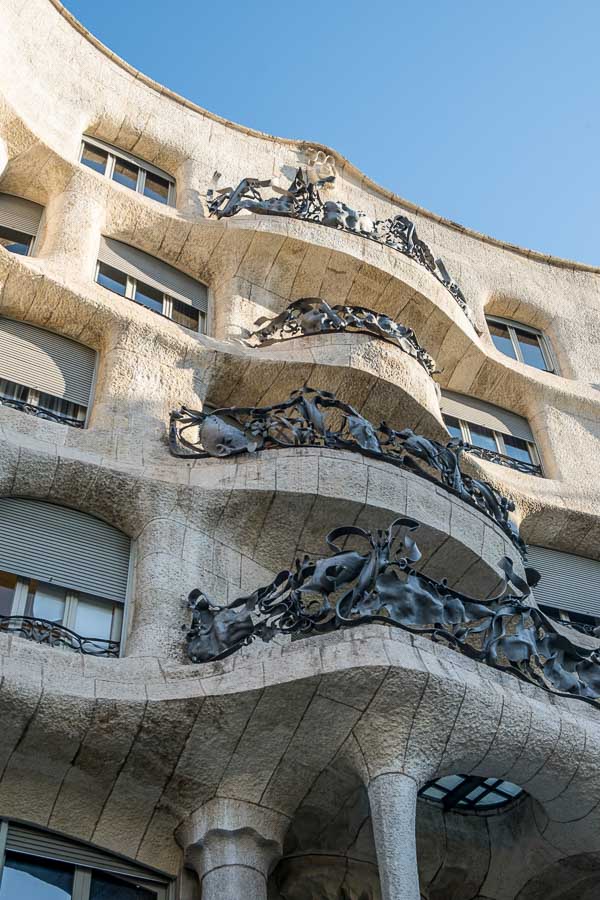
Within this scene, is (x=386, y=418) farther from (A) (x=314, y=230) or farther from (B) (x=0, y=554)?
(B) (x=0, y=554)

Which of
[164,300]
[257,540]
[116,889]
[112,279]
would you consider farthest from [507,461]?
[116,889]

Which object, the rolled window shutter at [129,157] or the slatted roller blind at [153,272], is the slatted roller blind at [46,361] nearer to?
the slatted roller blind at [153,272]

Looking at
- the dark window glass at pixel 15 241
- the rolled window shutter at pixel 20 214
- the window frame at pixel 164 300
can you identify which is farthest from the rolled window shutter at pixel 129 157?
the window frame at pixel 164 300

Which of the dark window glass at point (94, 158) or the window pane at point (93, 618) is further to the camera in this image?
the dark window glass at point (94, 158)

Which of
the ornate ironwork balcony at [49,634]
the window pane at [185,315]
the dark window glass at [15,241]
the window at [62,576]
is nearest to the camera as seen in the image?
the ornate ironwork balcony at [49,634]

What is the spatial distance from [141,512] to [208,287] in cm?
594

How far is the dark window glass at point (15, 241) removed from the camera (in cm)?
1523

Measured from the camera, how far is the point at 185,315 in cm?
1598

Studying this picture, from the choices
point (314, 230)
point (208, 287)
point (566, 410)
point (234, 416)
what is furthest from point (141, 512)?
point (566, 410)

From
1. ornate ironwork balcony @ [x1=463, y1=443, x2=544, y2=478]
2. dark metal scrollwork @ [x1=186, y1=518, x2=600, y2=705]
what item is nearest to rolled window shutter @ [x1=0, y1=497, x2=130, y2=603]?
dark metal scrollwork @ [x1=186, y1=518, x2=600, y2=705]

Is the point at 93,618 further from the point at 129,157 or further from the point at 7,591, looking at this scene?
the point at 129,157

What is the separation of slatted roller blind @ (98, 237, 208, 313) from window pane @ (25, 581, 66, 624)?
20.6 ft

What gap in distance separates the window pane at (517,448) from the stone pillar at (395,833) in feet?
29.4

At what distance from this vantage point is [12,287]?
44.9 feet
